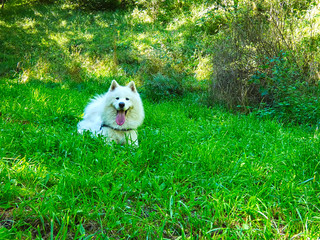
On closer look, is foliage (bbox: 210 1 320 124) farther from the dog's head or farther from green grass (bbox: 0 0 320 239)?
the dog's head

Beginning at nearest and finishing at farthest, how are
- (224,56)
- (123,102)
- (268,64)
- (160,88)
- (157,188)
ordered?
1. (157,188)
2. (123,102)
3. (268,64)
4. (224,56)
5. (160,88)

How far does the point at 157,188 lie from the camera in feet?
6.63

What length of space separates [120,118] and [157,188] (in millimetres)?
1529

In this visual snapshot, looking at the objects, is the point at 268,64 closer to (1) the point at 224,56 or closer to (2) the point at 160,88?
(1) the point at 224,56

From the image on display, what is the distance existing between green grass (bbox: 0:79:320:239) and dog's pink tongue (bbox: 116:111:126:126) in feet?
1.13

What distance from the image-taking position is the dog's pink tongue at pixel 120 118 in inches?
129

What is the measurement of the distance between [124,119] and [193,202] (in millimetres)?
1766

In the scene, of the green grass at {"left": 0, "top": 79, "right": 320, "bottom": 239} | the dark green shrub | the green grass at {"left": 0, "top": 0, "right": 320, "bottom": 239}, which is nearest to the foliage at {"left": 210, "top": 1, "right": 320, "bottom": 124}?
the dark green shrub

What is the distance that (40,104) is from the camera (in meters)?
4.57

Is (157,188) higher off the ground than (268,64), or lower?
lower

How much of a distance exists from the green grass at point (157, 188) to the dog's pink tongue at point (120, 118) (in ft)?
1.13

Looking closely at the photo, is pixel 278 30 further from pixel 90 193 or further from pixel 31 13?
pixel 31 13

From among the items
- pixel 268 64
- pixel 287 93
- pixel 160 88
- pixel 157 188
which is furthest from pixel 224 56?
pixel 157 188

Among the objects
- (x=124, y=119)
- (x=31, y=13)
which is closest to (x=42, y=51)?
(x=31, y=13)
